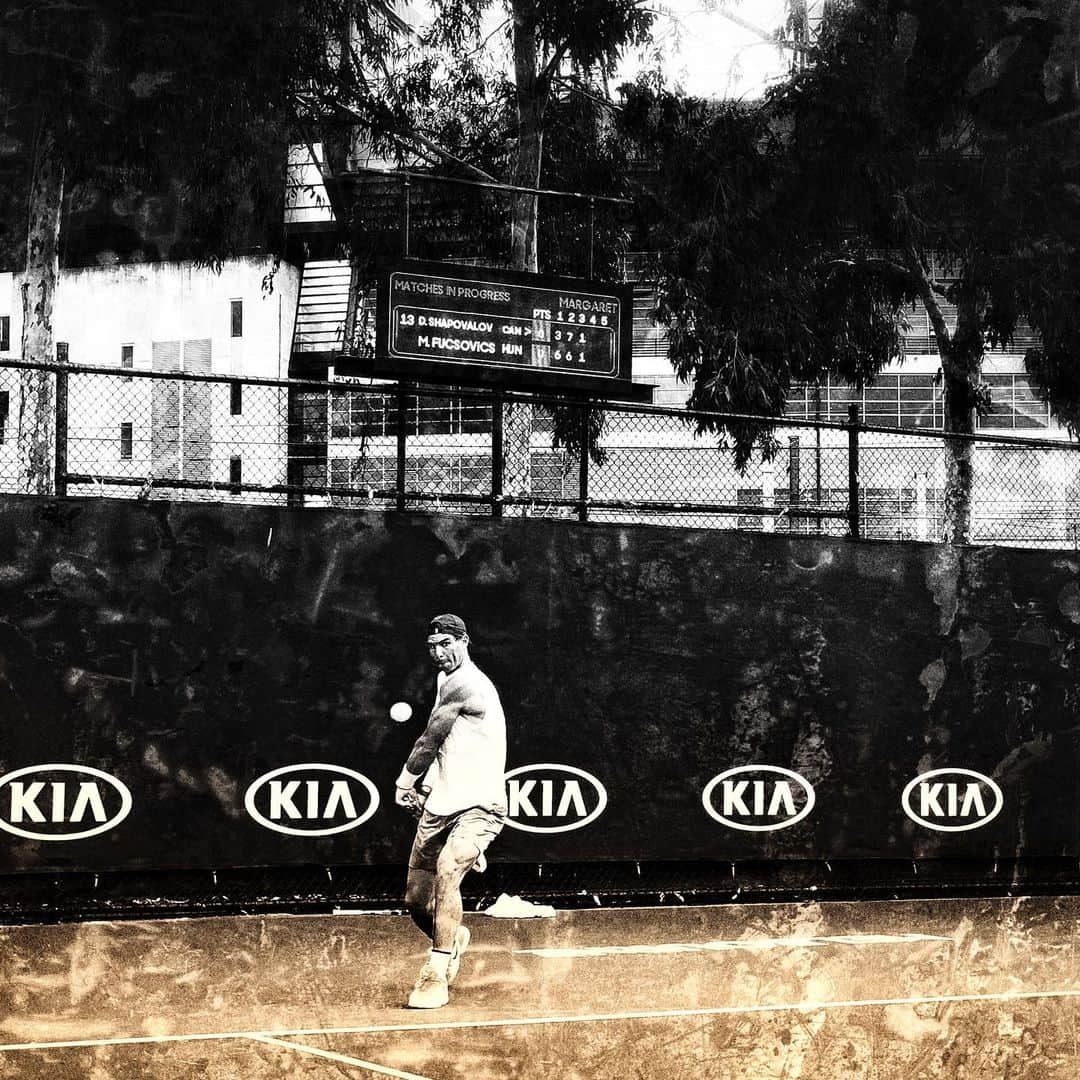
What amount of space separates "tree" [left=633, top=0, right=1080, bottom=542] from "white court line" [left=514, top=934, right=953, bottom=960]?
964 centimetres

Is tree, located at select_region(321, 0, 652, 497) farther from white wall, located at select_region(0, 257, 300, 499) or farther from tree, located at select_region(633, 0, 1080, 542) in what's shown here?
white wall, located at select_region(0, 257, 300, 499)

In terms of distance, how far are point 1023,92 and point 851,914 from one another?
13.7 meters

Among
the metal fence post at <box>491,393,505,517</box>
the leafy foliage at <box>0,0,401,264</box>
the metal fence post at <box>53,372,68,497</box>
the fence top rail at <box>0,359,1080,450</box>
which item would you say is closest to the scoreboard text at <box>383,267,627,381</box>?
the fence top rail at <box>0,359,1080,450</box>

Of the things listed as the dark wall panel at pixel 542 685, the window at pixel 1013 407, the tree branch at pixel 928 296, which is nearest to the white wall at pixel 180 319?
the tree branch at pixel 928 296

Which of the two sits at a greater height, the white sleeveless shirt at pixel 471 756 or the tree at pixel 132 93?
the tree at pixel 132 93

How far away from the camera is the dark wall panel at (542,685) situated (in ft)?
28.3

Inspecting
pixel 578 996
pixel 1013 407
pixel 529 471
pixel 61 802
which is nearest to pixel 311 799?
pixel 61 802

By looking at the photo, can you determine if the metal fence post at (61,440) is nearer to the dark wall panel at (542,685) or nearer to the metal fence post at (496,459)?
the dark wall panel at (542,685)

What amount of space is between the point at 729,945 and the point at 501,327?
15.3 feet

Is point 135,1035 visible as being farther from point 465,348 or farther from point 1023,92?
point 1023,92

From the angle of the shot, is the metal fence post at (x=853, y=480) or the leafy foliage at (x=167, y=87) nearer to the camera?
the metal fence post at (x=853, y=480)

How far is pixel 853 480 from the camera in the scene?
404 inches

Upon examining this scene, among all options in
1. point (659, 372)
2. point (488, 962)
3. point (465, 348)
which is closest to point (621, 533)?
point (465, 348)

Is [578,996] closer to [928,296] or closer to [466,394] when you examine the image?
[466,394]
